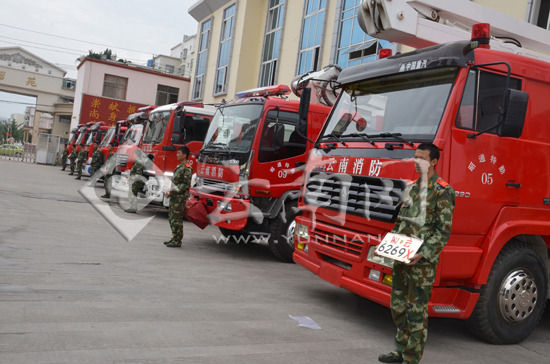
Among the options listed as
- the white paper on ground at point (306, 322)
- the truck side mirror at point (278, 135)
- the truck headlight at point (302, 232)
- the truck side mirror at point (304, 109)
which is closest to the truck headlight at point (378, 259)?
the white paper on ground at point (306, 322)

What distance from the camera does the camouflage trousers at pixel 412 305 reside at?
160 inches

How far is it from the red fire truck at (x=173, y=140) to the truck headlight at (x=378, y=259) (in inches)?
292

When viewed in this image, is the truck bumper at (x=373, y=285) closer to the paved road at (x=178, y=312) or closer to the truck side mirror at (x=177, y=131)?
the paved road at (x=178, y=312)

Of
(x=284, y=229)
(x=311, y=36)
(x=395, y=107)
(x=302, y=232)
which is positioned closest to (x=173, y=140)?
(x=284, y=229)

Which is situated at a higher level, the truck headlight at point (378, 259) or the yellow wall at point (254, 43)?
the yellow wall at point (254, 43)

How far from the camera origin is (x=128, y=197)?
43.1 feet

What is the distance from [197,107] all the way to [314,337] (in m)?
8.41

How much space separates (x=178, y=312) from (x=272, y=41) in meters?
22.6

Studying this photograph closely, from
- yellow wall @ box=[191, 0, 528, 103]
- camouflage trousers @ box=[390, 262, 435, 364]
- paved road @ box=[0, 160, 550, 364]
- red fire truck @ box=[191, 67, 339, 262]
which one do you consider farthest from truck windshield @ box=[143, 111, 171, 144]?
camouflage trousers @ box=[390, 262, 435, 364]

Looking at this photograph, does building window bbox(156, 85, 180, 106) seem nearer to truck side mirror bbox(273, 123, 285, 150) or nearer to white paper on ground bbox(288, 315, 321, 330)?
truck side mirror bbox(273, 123, 285, 150)

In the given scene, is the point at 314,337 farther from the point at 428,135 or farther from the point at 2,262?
the point at 2,262

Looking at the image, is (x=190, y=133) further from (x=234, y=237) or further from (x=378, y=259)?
(x=378, y=259)

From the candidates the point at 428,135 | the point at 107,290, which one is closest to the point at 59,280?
the point at 107,290

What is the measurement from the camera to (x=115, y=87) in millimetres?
38594
